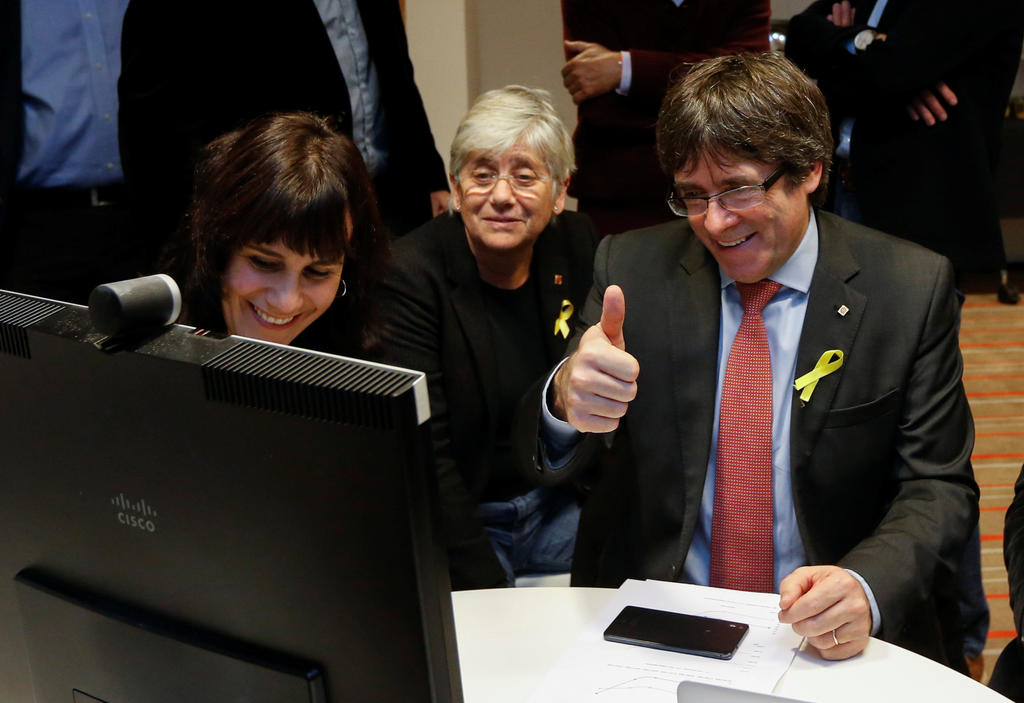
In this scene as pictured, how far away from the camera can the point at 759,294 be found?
1808 millimetres

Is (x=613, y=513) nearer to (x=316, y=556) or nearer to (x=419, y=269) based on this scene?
(x=419, y=269)

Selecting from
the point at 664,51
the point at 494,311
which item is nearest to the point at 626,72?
the point at 664,51

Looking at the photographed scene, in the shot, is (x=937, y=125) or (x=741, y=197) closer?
(x=741, y=197)

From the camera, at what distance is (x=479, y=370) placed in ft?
7.69

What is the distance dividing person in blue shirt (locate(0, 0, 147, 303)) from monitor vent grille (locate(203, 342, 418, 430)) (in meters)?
1.86

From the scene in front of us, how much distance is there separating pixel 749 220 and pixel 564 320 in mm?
753

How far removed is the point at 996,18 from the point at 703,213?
135 centimetres

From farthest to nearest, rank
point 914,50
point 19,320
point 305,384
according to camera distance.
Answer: point 914,50
point 19,320
point 305,384

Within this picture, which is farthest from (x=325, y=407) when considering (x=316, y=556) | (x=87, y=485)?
(x=87, y=485)

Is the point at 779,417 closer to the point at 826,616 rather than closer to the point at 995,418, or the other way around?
the point at 826,616

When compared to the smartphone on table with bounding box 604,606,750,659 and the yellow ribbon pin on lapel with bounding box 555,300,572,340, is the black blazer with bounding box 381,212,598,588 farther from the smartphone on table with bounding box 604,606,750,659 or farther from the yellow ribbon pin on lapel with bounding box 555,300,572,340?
the smartphone on table with bounding box 604,606,750,659

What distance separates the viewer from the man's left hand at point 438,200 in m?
2.86

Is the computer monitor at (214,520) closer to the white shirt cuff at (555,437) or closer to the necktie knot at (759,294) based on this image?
the white shirt cuff at (555,437)

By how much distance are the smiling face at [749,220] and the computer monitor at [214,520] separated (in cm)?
114
